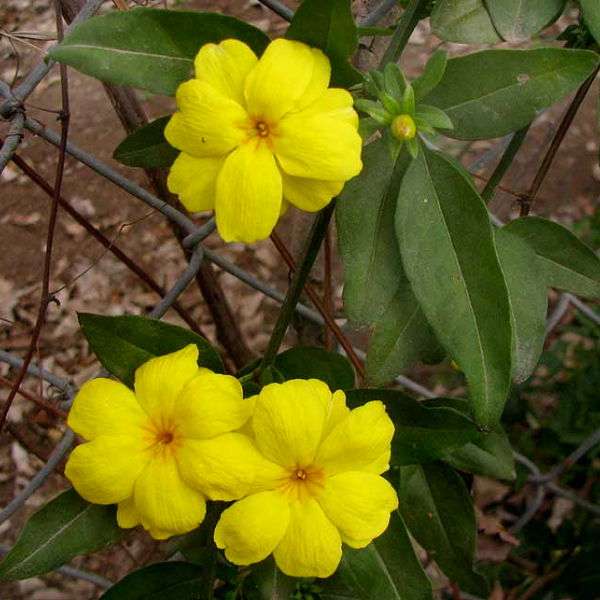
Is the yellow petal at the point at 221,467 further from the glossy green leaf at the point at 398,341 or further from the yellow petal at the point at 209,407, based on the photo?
the glossy green leaf at the point at 398,341

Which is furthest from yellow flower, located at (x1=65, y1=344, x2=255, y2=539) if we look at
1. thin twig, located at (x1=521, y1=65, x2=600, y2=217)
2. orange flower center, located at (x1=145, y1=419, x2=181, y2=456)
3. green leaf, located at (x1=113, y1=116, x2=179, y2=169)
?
thin twig, located at (x1=521, y1=65, x2=600, y2=217)

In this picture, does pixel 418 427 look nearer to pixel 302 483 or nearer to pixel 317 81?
pixel 302 483

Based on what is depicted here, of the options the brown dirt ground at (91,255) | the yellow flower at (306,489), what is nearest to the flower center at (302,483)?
the yellow flower at (306,489)

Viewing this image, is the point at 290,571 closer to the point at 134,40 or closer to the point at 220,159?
the point at 220,159

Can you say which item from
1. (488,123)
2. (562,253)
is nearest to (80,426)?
(488,123)

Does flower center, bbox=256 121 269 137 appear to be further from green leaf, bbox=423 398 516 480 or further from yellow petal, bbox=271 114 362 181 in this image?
green leaf, bbox=423 398 516 480
